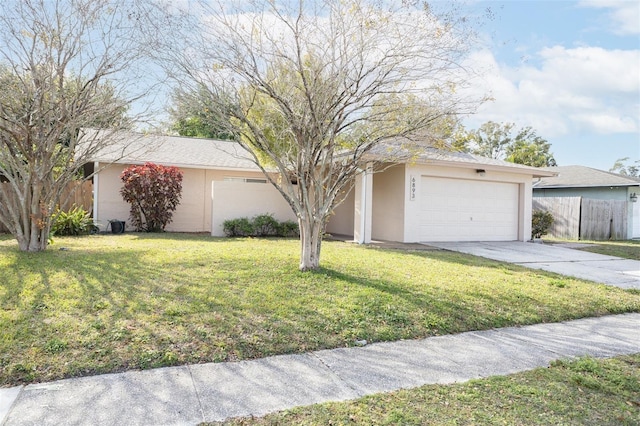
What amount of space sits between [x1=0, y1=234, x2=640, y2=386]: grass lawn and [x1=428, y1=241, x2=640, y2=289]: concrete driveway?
3.35ft

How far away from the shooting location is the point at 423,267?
27.3ft

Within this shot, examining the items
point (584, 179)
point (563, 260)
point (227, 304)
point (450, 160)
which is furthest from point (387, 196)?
point (584, 179)

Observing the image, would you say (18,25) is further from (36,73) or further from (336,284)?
(336,284)

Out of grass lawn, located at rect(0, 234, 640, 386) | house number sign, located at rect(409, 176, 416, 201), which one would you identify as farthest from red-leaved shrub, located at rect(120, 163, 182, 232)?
house number sign, located at rect(409, 176, 416, 201)

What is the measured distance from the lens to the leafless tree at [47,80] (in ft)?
23.9

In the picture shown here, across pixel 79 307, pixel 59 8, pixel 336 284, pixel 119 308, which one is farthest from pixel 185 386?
pixel 59 8

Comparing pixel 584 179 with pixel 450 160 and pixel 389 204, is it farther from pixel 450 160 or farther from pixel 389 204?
pixel 389 204

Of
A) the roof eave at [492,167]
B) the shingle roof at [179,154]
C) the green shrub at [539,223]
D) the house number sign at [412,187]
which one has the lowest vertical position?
the green shrub at [539,223]

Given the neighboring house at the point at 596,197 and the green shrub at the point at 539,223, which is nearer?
the green shrub at the point at 539,223

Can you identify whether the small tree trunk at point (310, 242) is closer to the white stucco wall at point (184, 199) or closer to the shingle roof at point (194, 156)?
the shingle roof at point (194, 156)

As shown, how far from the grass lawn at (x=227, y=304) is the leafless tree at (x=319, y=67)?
4.82 ft

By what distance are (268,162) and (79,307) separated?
364 inches

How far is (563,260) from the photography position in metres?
10.8

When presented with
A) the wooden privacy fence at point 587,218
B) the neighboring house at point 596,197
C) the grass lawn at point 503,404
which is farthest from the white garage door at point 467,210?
the grass lawn at point 503,404
